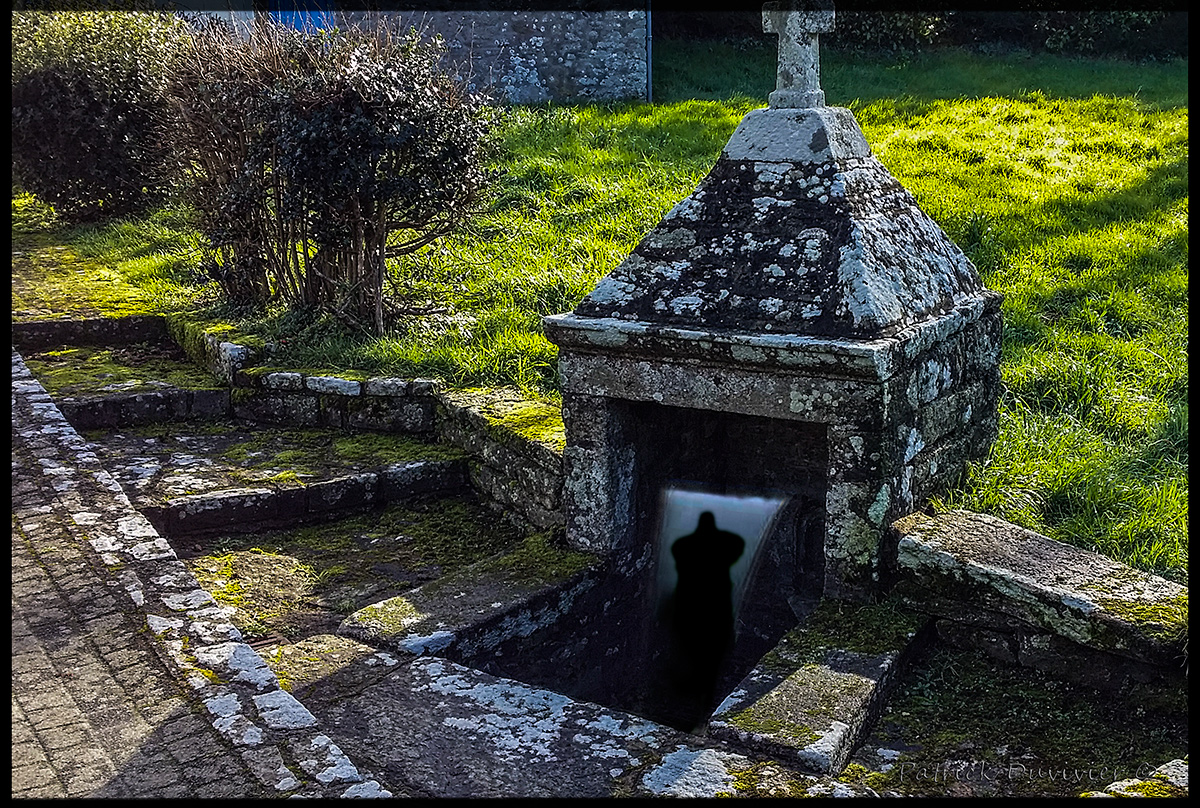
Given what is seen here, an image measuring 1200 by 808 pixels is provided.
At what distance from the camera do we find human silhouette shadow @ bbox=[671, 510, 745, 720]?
475 centimetres

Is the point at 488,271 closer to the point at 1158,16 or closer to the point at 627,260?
the point at 627,260

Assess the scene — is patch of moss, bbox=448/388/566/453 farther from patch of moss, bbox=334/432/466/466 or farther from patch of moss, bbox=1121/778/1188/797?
patch of moss, bbox=1121/778/1188/797

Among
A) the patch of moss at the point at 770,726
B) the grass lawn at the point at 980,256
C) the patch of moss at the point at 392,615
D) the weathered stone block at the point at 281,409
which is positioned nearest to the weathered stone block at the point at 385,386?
the grass lawn at the point at 980,256

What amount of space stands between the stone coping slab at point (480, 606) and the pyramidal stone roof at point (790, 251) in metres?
0.98

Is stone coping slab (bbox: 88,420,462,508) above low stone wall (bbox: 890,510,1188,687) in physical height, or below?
below

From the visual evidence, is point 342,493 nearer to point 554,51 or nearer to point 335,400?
point 335,400

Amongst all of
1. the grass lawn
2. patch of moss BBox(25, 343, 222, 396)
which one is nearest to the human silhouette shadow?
the grass lawn

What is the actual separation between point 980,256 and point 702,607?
3936 mm

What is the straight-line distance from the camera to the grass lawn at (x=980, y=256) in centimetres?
484

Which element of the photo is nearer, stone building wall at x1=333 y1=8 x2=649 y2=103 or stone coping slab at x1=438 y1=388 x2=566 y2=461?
stone coping slab at x1=438 y1=388 x2=566 y2=461

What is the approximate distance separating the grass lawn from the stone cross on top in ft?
5.68

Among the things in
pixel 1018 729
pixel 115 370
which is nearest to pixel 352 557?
pixel 1018 729

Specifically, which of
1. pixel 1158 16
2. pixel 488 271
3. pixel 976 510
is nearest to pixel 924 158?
pixel 488 271

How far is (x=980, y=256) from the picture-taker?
753 cm
